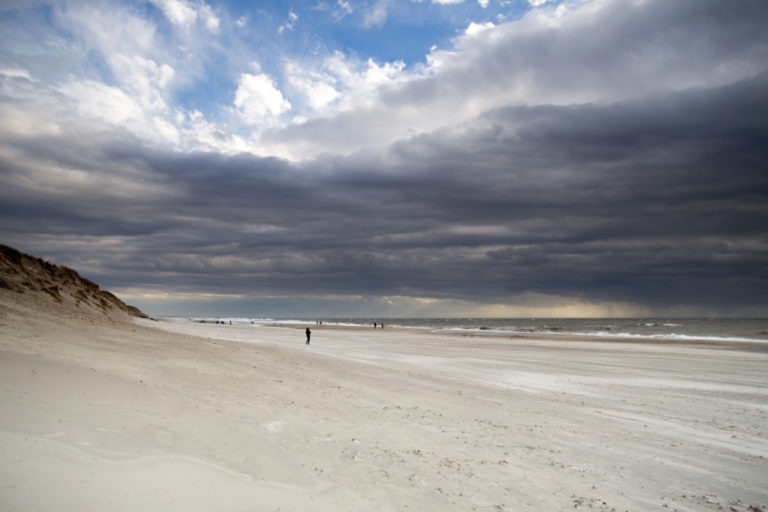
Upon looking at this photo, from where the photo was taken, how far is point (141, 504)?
5152 mm

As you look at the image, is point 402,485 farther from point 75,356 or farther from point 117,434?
point 75,356

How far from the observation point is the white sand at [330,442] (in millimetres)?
5957

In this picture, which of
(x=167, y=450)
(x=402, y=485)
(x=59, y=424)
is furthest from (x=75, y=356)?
(x=402, y=485)

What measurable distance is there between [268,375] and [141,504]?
38.3ft

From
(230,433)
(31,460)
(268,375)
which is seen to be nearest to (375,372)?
(268,375)

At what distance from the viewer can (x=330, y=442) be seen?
8953 mm

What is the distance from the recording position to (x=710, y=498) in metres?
7.62

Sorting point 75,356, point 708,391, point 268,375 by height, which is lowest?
point 708,391

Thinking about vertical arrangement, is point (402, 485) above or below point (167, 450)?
below

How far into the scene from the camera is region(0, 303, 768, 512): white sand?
19.5ft

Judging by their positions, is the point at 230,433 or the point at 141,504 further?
the point at 230,433

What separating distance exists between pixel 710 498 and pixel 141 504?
896 centimetres

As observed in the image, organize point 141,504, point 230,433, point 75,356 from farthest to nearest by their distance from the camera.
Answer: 1. point 75,356
2. point 230,433
3. point 141,504

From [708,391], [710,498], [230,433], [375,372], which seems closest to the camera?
[710,498]
